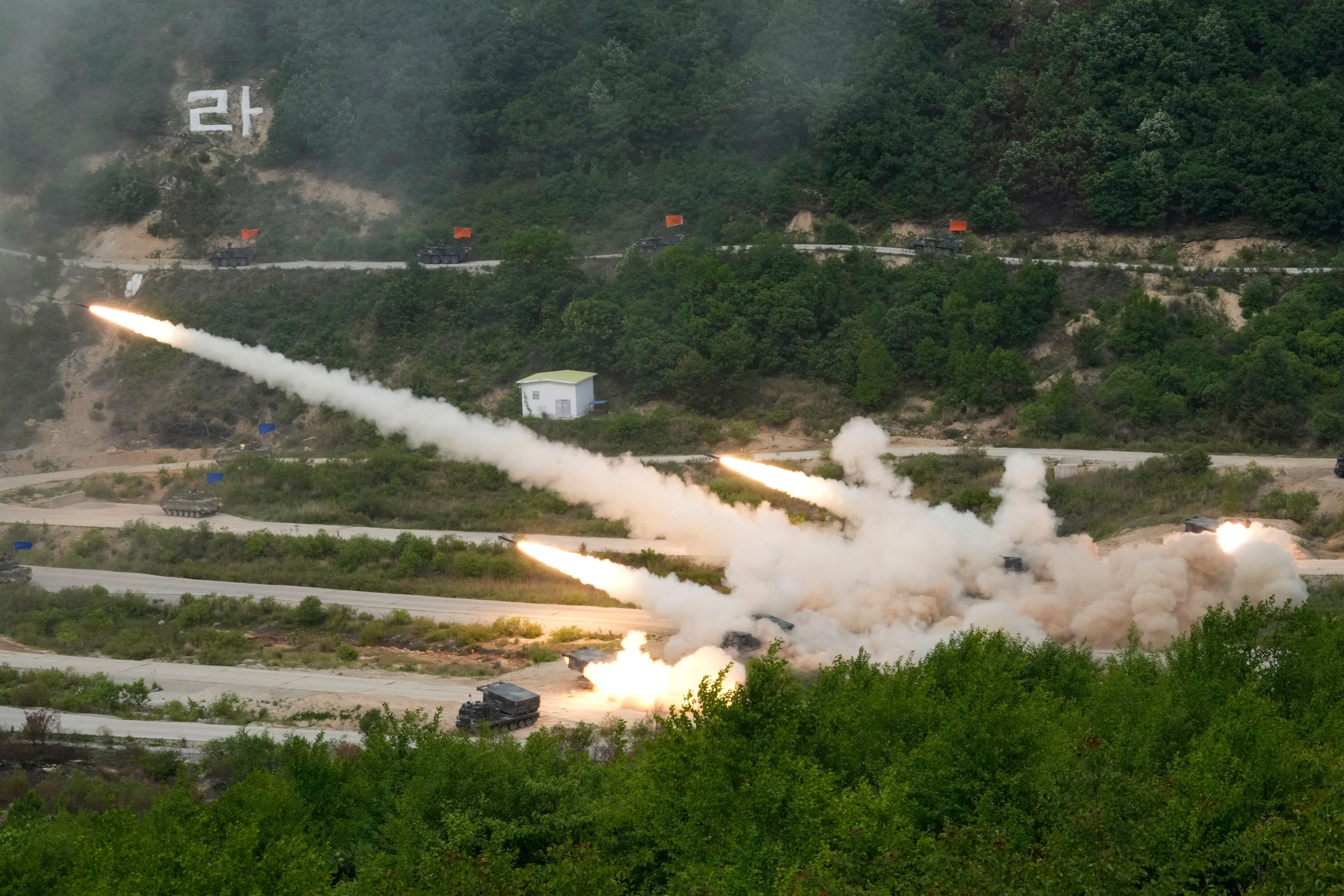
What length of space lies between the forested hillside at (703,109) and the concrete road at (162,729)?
4554 cm

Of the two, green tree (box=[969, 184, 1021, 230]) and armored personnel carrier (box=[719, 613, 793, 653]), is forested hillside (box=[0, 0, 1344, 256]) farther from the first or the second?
armored personnel carrier (box=[719, 613, 793, 653])

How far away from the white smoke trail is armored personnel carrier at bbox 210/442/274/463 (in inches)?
620

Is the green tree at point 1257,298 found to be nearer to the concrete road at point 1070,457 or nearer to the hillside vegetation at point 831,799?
the concrete road at point 1070,457

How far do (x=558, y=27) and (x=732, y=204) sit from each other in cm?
2171

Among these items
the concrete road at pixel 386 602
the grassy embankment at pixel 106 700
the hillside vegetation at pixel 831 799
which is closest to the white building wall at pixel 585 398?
the concrete road at pixel 386 602

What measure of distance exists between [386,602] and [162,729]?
45.1ft

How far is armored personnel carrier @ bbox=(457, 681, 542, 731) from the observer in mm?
41125

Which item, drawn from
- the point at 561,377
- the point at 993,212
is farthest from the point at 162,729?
the point at 993,212

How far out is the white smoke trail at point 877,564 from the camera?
146ft

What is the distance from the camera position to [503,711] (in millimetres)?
41375

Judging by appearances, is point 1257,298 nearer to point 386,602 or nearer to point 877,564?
point 877,564

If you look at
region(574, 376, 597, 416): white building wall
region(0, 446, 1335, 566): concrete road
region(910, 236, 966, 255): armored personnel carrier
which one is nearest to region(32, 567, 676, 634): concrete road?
region(0, 446, 1335, 566): concrete road

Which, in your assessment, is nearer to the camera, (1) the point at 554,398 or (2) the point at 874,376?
(2) the point at 874,376

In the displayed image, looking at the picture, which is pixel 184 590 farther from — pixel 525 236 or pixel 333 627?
pixel 525 236
